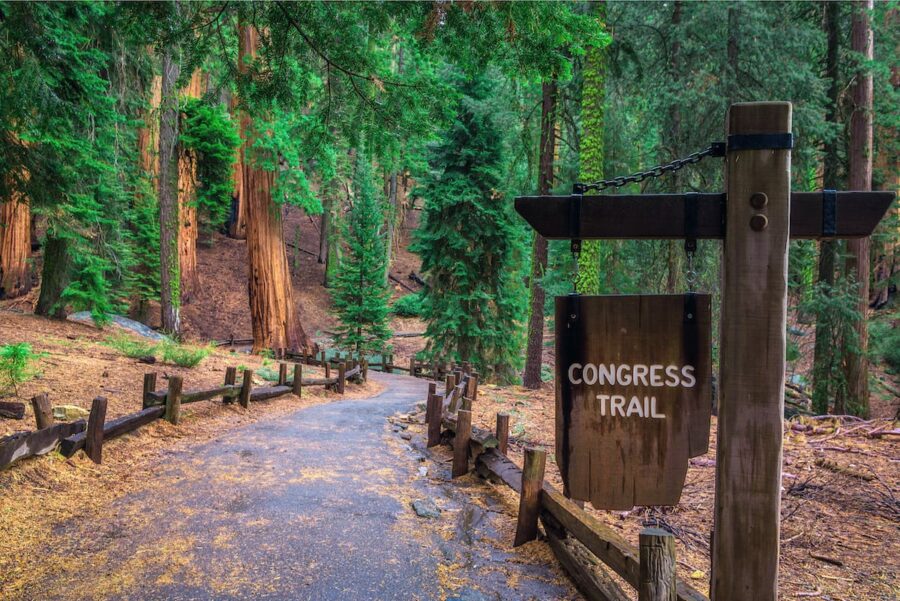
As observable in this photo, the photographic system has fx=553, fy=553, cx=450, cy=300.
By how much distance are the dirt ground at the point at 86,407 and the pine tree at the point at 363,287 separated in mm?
10900

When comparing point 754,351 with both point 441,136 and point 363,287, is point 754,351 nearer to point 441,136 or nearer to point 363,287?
point 441,136

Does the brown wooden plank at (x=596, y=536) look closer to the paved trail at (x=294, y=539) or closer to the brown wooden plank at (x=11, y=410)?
the paved trail at (x=294, y=539)

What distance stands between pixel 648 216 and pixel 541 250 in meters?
12.8

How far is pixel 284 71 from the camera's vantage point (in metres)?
6.17

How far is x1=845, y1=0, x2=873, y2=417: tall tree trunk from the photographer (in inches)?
468

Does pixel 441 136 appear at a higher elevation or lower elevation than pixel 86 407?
higher

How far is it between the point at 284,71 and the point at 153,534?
15.7 feet

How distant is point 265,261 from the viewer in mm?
17109

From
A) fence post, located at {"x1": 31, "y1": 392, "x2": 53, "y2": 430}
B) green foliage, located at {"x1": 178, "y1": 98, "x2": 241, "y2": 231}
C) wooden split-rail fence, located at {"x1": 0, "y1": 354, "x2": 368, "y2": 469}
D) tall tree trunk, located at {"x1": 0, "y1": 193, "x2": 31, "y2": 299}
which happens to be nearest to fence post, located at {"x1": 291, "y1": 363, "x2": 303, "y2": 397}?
wooden split-rail fence, located at {"x1": 0, "y1": 354, "x2": 368, "y2": 469}

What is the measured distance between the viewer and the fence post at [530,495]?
15.4 ft

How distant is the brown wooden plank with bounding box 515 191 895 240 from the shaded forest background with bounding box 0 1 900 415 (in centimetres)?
24

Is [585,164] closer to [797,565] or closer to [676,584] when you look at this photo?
[797,565]

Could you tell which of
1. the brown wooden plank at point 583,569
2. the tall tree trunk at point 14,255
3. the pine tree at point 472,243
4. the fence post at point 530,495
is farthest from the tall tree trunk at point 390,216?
the brown wooden plank at point 583,569

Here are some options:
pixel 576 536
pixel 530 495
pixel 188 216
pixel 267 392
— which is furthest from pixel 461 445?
pixel 188 216
